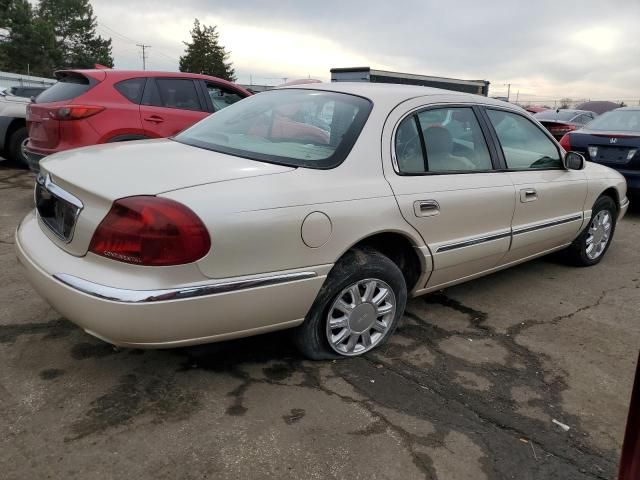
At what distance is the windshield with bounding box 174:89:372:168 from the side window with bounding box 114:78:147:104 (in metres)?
2.57

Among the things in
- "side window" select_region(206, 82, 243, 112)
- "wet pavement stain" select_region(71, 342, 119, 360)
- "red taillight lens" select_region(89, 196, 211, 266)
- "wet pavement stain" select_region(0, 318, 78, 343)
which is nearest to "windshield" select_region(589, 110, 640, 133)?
"side window" select_region(206, 82, 243, 112)

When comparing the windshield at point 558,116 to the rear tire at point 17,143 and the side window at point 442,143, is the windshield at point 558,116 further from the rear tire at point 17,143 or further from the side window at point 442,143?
the rear tire at point 17,143

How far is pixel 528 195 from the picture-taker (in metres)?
3.76

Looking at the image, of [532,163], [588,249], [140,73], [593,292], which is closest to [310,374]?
[532,163]

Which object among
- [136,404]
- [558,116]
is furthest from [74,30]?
[136,404]

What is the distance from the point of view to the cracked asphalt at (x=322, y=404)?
214 centimetres

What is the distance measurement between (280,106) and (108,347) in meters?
1.76

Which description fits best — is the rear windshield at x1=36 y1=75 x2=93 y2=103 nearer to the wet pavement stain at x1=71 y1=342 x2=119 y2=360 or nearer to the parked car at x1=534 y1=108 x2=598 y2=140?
the wet pavement stain at x1=71 y1=342 x2=119 y2=360

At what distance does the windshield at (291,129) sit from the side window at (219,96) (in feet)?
10.1

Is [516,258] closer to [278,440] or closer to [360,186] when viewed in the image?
[360,186]

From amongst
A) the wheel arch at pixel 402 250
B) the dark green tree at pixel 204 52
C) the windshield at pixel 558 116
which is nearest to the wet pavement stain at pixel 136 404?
the wheel arch at pixel 402 250

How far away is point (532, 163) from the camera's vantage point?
Answer: 3.95 meters

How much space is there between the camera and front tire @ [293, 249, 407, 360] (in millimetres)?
2721

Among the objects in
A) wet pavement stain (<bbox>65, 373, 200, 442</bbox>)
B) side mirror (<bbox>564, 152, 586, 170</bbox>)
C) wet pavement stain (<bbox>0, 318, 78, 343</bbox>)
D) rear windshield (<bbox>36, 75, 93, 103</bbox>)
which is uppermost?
rear windshield (<bbox>36, 75, 93, 103</bbox>)
